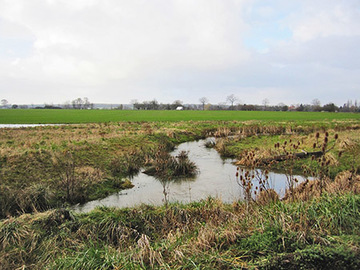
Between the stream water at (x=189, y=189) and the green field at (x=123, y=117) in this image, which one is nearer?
the stream water at (x=189, y=189)

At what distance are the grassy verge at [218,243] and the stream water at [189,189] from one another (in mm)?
2392

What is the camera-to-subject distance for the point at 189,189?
28.7 feet

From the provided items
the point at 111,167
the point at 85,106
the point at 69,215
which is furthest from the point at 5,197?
the point at 85,106

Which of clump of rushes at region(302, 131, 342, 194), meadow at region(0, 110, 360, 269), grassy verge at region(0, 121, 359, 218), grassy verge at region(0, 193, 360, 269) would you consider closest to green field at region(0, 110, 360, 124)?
grassy verge at region(0, 121, 359, 218)

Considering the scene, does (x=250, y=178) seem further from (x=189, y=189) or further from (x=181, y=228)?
(x=181, y=228)

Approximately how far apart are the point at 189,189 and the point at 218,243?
162 inches

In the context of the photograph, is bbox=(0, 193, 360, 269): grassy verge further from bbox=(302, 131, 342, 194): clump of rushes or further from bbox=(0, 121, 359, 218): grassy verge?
bbox=(0, 121, 359, 218): grassy verge

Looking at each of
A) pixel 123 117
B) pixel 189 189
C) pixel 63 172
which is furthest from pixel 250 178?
pixel 123 117

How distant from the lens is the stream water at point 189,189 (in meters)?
10.0

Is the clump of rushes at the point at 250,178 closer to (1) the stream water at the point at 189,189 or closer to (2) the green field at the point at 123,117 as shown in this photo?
(1) the stream water at the point at 189,189

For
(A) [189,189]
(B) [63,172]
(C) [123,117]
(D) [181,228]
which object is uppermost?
(C) [123,117]

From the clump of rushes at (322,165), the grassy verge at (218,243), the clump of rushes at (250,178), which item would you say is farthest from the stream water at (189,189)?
the grassy verge at (218,243)

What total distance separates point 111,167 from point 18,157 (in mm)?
4372

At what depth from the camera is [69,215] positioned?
23.9ft
